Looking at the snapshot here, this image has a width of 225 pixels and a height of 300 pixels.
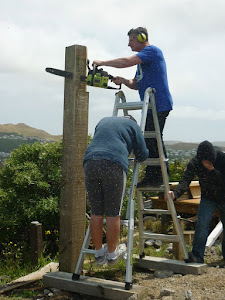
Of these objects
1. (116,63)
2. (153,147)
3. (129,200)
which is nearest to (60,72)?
(116,63)

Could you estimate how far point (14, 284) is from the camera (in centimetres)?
500

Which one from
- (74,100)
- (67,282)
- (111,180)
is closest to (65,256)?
(67,282)

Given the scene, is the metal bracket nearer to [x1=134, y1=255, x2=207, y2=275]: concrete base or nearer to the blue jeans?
the blue jeans

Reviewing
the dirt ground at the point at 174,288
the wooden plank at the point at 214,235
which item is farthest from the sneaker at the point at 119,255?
the wooden plank at the point at 214,235

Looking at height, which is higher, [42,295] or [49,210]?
[49,210]

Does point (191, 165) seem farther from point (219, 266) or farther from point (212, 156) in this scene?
point (219, 266)

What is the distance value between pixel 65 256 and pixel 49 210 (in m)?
2.10

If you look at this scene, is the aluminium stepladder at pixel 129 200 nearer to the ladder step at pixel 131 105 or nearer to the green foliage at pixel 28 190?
the ladder step at pixel 131 105

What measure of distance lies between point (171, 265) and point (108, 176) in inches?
79.7

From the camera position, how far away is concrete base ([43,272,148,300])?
4.27 m

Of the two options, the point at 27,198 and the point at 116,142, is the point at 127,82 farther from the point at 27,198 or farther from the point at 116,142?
the point at 27,198

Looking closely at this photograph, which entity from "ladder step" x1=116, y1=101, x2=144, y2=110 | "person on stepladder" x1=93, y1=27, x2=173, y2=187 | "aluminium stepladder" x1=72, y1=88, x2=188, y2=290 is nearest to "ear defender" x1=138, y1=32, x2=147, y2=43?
"person on stepladder" x1=93, y1=27, x2=173, y2=187

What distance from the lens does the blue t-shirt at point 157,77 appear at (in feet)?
17.0

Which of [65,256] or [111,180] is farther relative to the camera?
[65,256]
